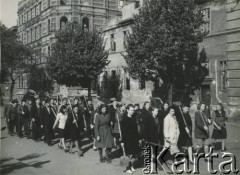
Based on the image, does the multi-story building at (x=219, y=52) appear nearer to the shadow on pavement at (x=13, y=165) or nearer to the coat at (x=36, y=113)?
the coat at (x=36, y=113)

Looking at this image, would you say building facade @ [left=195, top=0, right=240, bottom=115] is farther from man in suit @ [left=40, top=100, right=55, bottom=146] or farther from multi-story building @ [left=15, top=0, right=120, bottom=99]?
multi-story building @ [left=15, top=0, right=120, bottom=99]

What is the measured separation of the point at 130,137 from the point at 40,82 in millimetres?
31355

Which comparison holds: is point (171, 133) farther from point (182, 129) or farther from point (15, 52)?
point (15, 52)

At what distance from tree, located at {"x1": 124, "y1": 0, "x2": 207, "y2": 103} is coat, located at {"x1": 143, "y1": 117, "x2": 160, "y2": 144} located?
9.20 metres

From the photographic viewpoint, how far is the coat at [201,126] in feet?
33.2

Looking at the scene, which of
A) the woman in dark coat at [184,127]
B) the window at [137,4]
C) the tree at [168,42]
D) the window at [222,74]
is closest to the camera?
the woman in dark coat at [184,127]

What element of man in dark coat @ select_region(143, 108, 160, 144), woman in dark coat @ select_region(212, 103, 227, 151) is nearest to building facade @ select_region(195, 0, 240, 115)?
woman in dark coat @ select_region(212, 103, 227, 151)

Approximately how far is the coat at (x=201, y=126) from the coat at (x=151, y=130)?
1.17 meters

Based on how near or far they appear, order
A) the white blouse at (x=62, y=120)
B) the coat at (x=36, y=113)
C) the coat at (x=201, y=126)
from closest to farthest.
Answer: the coat at (x=201, y=126)
the white blouse at (x=62, y=120)
the coat at (x=36, y=113)

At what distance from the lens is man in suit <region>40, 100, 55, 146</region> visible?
12.8m

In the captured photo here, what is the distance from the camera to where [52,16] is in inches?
1500

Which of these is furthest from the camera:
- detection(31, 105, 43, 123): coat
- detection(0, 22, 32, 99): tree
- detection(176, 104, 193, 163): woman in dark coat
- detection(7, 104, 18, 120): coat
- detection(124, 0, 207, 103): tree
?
detection(0, 22, 32, 99): tree

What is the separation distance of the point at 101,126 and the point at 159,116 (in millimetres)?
1975

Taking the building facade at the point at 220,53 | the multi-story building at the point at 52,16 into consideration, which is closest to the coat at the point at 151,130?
the building facade at the point at 220,53
